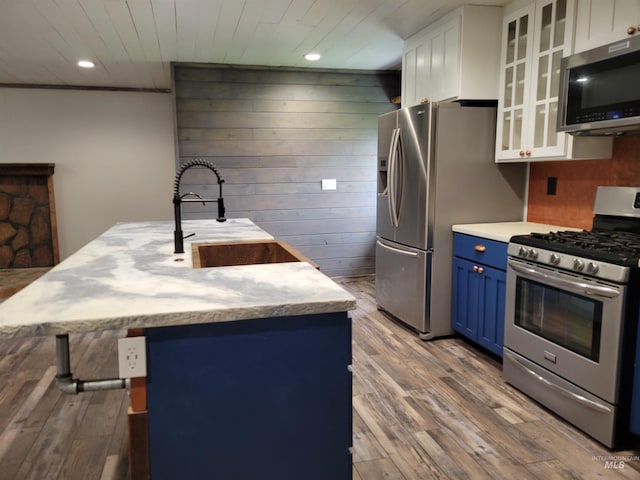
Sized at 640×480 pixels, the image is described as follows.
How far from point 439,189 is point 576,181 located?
85cm

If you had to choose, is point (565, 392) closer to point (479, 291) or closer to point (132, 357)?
point (479, 291)

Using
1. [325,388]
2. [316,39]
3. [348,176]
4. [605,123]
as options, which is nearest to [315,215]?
[348,176]

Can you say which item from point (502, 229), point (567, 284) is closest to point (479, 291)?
point (502, 229)

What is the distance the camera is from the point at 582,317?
84.0 inches

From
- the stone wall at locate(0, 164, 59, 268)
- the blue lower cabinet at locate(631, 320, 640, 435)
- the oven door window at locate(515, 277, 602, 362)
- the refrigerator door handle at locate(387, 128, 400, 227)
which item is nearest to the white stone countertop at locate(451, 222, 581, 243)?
the oven door window at locate(515, 277, 602, 362)

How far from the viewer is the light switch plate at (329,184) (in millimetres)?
5027

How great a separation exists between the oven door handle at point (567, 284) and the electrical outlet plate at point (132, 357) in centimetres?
184

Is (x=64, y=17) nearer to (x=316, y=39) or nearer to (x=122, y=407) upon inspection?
(x=316, y=39)

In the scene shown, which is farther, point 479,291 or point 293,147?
point 293,147

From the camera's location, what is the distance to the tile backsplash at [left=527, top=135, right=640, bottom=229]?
2635mm

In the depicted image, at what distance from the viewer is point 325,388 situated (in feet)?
4.53

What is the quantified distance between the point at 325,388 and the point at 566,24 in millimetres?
2410

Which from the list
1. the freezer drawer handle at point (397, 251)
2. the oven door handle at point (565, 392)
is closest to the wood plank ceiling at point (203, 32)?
the freezer drawer handle at point (397, 251)

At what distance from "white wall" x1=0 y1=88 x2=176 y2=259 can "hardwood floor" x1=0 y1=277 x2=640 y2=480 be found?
3.23 metres
